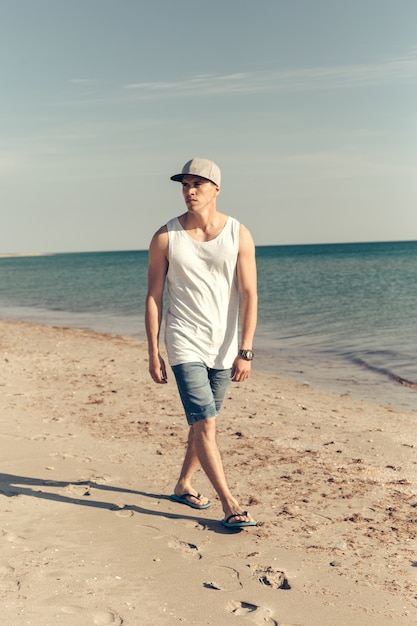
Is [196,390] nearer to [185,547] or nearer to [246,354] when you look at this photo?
[246,354]

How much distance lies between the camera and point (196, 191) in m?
4.25

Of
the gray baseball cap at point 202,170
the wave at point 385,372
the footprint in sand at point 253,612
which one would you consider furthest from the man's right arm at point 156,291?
the wave at point 385,372

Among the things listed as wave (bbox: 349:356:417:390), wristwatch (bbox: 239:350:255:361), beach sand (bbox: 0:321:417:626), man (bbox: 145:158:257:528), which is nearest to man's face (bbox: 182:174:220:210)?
man (bbox: 145:158:257:528)

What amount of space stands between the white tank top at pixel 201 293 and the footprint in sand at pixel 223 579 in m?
1.17

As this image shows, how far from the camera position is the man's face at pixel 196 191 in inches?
167

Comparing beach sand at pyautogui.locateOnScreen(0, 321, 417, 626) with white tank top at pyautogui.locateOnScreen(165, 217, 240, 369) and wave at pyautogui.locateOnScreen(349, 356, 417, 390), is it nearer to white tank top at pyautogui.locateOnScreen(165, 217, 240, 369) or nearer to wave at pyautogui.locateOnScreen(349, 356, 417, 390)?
white tank top at pyautogui.locateOnScreen(165, 217, 240, 369)

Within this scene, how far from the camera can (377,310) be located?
76.2 feet

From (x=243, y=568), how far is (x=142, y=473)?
1934mm

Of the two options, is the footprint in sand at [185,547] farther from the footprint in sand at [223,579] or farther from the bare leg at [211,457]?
the bare leg at [211,457]

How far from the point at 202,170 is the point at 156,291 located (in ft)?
2.58

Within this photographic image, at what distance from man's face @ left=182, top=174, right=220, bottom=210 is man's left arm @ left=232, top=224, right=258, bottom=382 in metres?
0.29

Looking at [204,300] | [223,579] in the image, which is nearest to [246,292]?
[204,300]

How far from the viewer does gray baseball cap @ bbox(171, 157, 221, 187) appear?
166 inches

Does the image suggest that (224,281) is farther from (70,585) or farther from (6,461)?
(6,461)
